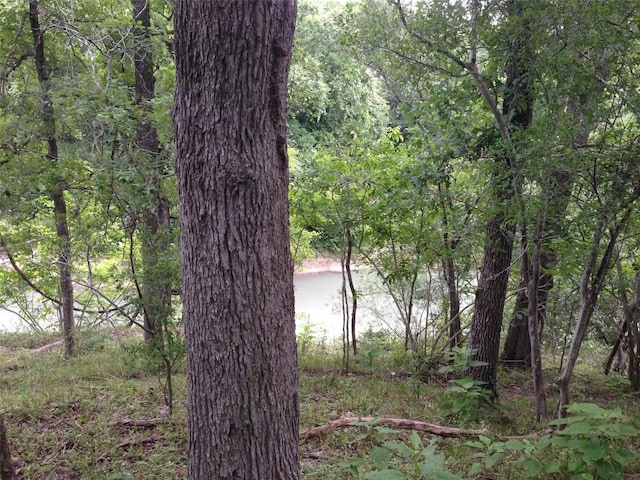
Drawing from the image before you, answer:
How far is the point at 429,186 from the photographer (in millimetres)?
5223

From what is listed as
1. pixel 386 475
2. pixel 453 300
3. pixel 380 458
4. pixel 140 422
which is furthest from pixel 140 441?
pixel 453 300

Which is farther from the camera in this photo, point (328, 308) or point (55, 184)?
point (328, 308)

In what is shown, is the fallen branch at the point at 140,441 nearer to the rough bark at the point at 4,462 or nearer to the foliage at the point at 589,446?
the rough bark at the point at 4,462

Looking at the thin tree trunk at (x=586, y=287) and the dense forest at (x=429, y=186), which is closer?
the dense forest at (x=429, y=186)

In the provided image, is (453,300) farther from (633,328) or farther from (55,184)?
(55,184)

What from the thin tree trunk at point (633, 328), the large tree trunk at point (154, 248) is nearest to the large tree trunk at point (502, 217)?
the thin tree trunk at point (633, 328)

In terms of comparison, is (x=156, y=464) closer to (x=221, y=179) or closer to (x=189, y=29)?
(x=221, y=179)

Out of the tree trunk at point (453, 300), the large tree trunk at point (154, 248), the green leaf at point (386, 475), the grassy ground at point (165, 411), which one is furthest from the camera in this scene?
the tree trunk at point (453, 300)

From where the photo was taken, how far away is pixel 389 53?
16.1 ft

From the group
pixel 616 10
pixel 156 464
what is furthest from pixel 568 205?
pixel 156 464

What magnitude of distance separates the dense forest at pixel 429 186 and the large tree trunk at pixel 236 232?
0.14 ft

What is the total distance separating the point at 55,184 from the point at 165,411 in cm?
307

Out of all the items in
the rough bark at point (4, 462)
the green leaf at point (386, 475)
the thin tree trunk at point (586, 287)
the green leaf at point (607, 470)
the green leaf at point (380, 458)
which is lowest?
the green leaf at point (607, 470)

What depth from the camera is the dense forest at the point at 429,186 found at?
364cm
